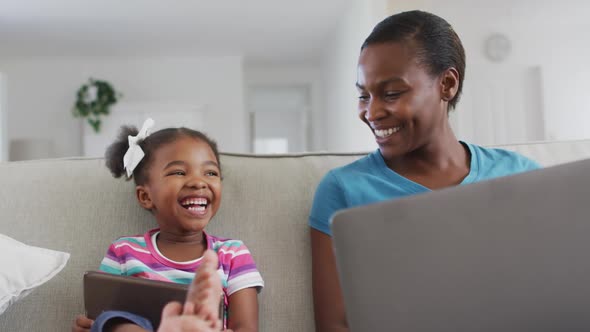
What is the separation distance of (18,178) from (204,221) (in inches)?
16.9

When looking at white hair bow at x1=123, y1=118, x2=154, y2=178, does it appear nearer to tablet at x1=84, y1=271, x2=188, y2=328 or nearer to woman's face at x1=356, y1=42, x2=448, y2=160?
tablet at x1=84, y1=271, x2=188, y2=328

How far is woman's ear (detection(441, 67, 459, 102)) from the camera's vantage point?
108cm

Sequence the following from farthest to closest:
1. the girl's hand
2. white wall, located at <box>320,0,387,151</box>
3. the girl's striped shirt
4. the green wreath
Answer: the green wreath, white wall, located at <box>320,0,387,151</box>, the girl's striped shirt, the girl's hand

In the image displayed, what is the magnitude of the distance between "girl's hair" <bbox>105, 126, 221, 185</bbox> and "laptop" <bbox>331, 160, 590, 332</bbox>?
699 millimetres

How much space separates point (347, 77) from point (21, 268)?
15.2 feet

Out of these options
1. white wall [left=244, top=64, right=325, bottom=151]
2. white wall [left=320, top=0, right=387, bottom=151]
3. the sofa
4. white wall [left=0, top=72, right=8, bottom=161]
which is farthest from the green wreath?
the sofa

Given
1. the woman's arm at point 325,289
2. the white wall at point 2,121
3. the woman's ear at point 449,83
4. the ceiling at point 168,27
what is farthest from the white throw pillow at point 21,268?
the white wall at point 2,121

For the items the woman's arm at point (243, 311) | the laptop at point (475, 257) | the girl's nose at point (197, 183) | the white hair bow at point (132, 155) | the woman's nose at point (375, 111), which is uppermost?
the woman's nose at point (375, 111)

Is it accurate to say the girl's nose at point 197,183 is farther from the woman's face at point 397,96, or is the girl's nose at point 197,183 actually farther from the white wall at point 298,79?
the white wall at point 298,79

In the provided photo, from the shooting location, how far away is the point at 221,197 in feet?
3.82

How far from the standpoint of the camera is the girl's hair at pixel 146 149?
115 centimetres

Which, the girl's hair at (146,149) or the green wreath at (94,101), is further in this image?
the green wreath at (94,101)

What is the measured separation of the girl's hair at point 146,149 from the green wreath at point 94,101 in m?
5.61

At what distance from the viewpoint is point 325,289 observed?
997 mm
